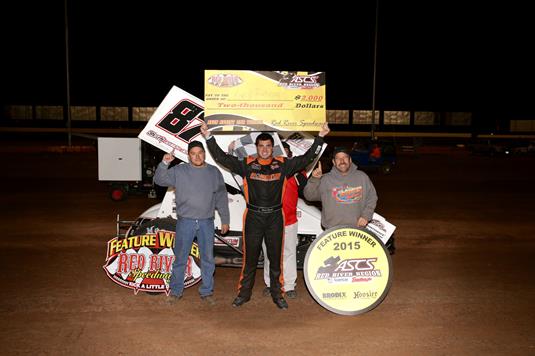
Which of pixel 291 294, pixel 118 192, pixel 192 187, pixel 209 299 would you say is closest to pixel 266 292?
pixel 291 294

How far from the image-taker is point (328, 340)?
207 inches

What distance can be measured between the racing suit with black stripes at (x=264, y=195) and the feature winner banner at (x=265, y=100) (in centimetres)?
35

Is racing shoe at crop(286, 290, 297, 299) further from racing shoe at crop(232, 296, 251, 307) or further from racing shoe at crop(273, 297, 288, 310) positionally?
racing shoe at crop(232, 296, 251, 307)

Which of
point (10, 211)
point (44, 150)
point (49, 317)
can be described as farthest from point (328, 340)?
point (44, 150)

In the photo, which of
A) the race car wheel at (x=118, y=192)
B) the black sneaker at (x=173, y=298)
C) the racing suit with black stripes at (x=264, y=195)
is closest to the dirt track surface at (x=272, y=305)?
the black sneaker at (x=173, y=298)

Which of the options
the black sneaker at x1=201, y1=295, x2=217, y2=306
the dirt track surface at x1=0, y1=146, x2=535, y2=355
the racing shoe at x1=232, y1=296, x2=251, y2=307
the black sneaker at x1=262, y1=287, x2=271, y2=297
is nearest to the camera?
the dirt track surface at x1=0, y1=146, x2=535, y2=355

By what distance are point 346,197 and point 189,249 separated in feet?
6.23

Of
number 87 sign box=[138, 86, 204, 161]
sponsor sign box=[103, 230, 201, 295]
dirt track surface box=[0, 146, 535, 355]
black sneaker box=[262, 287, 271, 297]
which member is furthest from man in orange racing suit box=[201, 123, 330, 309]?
sponsor sign box=[103, 230, 201, 295]

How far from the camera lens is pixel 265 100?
5848 mm

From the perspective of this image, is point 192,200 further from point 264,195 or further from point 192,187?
point 264,195

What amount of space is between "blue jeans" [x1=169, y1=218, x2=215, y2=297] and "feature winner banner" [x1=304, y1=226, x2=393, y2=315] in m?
1.18

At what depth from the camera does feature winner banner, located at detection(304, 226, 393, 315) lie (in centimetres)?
588

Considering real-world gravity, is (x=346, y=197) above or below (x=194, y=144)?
below

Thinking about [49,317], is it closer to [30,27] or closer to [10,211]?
[10,211]
